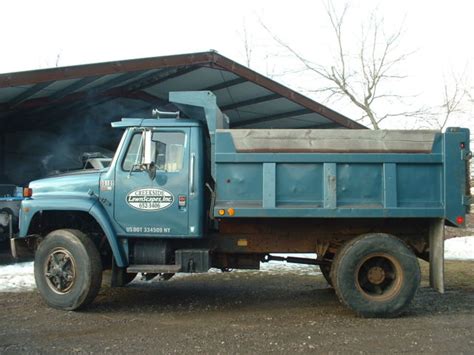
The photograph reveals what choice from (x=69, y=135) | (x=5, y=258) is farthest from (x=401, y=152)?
(x=69, y=135)

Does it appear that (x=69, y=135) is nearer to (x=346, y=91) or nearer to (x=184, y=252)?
(x=184, y=252)

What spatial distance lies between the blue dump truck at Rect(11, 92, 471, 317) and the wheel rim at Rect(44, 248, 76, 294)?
0.6 inches

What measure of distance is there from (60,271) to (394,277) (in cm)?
450

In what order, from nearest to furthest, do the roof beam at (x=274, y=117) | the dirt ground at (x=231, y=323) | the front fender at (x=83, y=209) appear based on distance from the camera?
1. the dirt ground at (x=231, y=323)
2. the front fender at (x=83, y=209)
3. the roof beam at (x=274, y=117)

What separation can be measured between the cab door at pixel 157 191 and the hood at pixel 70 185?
377mm

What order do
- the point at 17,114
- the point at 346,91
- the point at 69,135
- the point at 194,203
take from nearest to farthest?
the point at 194,203, the point at 17,114, the point at 69,135, the point at 346,91

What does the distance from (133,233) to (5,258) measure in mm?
6365

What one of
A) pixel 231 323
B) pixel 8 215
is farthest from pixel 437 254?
pixel 8 215

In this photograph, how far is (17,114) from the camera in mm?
13320

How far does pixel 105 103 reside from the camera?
1345 centimetres

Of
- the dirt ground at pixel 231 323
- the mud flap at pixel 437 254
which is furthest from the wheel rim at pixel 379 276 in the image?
the mud flap at pixel 437 254

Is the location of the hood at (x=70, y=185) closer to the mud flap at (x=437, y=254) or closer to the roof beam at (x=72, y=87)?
the roof beam at (x=72, y=87)

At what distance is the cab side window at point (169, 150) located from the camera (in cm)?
675

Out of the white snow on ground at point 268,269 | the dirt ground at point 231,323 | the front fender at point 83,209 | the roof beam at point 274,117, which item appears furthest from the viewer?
the roof beam at point 274,117
